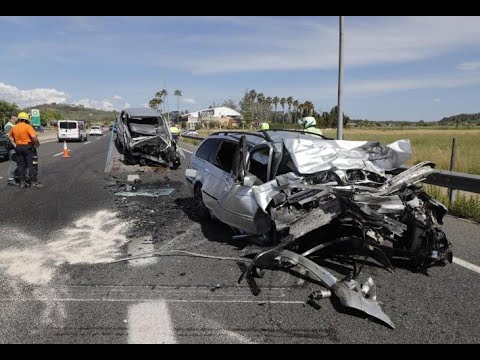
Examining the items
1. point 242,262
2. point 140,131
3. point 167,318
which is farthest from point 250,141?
point 140,131

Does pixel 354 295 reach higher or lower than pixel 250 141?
lower

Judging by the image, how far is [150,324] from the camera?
12.4 ft

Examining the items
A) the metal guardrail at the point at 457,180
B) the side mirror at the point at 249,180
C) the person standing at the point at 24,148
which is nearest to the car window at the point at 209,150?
the side mirror at the point at 249,180

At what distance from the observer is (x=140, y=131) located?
17219mm

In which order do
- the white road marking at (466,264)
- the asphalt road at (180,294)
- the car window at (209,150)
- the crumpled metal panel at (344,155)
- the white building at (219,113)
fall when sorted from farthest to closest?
the white building at (219,113), the car window at (209,150), the crumpled metal panel at (344,155), the white road marking at (466,264), the asphalt road at (180,294)

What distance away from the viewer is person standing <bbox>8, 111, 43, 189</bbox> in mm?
11750

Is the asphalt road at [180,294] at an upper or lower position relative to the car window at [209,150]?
lower

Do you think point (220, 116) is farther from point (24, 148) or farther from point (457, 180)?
point (457, 180)

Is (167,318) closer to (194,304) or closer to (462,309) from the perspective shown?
(194,304)

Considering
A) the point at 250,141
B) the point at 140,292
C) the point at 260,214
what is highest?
the point at 250,141

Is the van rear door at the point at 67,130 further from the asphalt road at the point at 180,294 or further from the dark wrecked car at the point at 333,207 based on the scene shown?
the dark wrecked car at the point at 333,207

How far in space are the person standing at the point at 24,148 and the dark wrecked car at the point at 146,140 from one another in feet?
15.1

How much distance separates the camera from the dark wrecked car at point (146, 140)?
16.3 m

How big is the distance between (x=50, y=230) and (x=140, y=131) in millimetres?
10434
